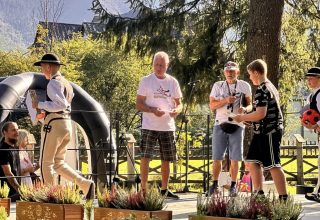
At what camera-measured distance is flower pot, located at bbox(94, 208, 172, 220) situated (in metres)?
6.41

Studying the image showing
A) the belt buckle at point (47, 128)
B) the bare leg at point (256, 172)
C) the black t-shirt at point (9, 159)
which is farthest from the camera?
the black t-shirt at point (9, 159)

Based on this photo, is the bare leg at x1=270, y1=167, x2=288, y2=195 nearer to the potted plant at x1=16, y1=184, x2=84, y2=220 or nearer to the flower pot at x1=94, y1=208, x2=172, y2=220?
the flower pot at x1=94, y1=208, x2=172, y2=220

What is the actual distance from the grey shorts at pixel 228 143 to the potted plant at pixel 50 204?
2.74 metres

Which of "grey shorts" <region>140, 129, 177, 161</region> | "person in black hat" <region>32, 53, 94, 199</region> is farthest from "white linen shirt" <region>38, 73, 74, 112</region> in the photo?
"grey shorts" <region>140, 129, 177, 161</region>

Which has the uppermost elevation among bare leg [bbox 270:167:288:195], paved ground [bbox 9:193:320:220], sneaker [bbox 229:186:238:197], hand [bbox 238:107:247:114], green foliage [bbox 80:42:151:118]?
green foliage [bbox 80:42:151:118]

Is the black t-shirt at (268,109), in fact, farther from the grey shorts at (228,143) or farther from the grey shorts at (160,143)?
the grey shorts at (228,143)

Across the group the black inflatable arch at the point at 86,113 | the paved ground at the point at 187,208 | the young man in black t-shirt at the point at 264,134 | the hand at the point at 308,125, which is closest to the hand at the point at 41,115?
the paved ground at the point at 187,208

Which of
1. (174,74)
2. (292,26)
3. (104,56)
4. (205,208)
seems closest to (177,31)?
(174,74)

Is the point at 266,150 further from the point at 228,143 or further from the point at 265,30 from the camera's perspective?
the point at 265,30

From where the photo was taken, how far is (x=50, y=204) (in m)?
6.93

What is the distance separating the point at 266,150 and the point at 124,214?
1925 millimetres

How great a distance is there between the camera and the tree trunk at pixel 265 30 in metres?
14.0

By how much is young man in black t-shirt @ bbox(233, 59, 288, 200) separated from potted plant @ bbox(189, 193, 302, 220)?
1448 millimetres

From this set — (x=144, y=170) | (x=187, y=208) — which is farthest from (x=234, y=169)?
(x=144, y=170)
